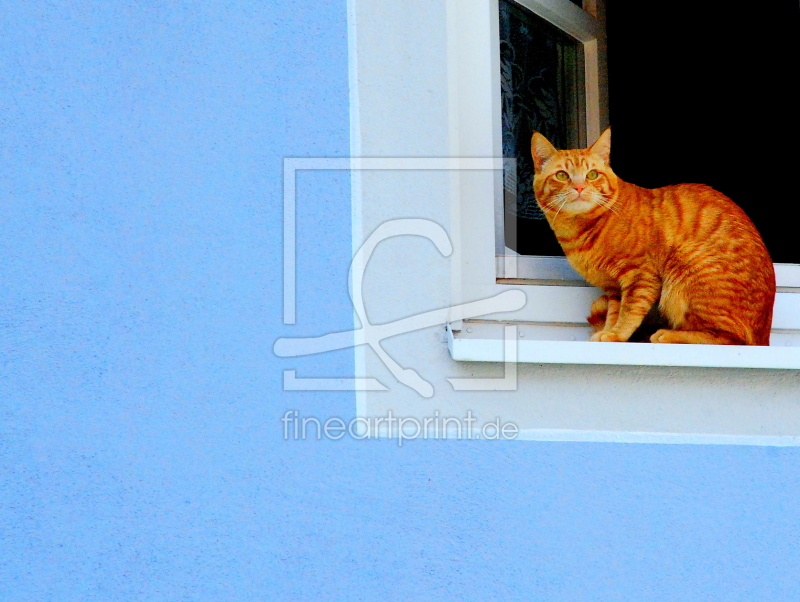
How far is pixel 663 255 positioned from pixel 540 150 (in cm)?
36

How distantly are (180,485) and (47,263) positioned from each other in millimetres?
455

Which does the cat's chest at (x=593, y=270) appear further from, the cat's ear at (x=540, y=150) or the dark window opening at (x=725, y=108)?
the dark window opening at (x=725, y=108)

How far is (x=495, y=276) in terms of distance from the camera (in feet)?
4.68

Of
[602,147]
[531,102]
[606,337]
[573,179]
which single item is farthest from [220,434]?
[531,102]

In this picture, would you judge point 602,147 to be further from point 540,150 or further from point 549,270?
point 549,270

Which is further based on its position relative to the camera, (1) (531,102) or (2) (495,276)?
(1) (531,102)

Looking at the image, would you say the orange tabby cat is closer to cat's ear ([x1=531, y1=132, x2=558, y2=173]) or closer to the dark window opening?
cat's ear ([x1=531, y1=132, x2=558, y2=173])

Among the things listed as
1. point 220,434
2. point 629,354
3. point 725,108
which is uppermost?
point 725,108

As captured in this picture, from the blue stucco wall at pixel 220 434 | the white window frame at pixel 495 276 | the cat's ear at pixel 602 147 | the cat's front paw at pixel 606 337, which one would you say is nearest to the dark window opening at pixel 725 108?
the cat's ear at pixel 602 147

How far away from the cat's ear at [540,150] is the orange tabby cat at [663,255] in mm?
45

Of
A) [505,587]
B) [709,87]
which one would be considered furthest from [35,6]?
[709,87]

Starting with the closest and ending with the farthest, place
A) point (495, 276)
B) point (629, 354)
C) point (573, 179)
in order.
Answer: point (629, 354) → point (495, 276) → point (573, 179)

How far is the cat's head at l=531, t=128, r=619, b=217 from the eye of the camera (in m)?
1.51

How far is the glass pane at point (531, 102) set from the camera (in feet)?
5.50
